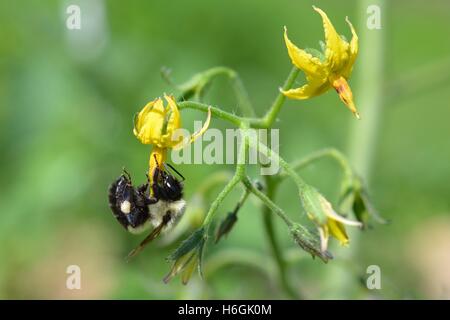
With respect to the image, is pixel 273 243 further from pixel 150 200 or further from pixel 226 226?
pixel 150 200

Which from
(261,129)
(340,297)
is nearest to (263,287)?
(340,297)

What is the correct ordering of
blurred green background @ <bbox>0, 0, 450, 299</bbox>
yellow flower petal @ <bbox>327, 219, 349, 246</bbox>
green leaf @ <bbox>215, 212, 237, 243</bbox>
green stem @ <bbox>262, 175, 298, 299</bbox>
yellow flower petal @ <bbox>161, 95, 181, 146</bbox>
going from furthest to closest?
blurred green background @ <bbox>0, 0, 450, 299</bbox> → green stem @ <bbox>262, 175, 298, 299</bbox> → green leaf @ <bbox>215, 212, 237, 243</bbox> → yellow flower petal @ <bbox>327, 219, 349, 246</bbox> → yellow flower petal @ <bbox>161, 95, 181, 146</bbox>

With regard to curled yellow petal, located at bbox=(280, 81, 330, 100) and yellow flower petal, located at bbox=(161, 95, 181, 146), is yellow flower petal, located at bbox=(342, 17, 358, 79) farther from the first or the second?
yellow flower petal, located at bbox=(161, 95, 181, 146)

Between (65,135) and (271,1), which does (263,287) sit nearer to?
(65,135)

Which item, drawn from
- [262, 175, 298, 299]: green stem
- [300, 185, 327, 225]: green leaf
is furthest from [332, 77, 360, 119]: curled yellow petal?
[262, 175, 298, 299]: green stem

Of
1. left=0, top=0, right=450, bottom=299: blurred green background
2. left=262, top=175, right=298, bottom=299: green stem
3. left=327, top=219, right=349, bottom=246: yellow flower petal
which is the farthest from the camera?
left=0, top=0, right=450, bottom=299: blurred green background

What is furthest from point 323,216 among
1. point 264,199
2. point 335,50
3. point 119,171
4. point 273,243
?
point 119,171
